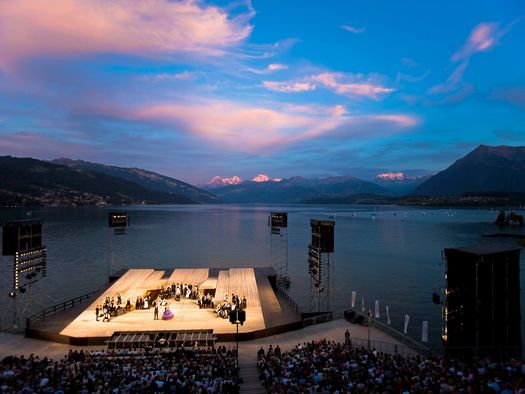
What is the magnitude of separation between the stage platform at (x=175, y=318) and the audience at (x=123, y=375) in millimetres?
5813

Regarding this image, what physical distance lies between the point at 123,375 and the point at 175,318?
558 inches

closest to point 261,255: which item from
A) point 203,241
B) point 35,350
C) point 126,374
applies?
point 203,241

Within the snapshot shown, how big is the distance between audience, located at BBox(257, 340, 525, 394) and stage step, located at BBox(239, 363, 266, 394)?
1.37 feet

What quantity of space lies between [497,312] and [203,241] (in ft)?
312

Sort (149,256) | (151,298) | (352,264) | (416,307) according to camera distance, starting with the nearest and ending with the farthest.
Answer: (151,298) < (416,307) < (352,264) < (149,256)

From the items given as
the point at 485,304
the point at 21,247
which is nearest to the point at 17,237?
the point at 21,247

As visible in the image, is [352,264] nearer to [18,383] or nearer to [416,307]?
[416,307]

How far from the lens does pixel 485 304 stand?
24812mm

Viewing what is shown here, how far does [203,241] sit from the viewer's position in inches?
4518

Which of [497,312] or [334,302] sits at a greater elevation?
[497,312]

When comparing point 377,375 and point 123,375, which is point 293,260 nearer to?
point 377,375

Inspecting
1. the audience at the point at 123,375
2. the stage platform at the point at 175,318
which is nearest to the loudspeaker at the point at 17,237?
the stage platform at the point at 175,318

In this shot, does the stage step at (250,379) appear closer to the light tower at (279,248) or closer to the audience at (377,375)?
the audience at (377,375)

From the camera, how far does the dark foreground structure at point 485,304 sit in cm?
2475
